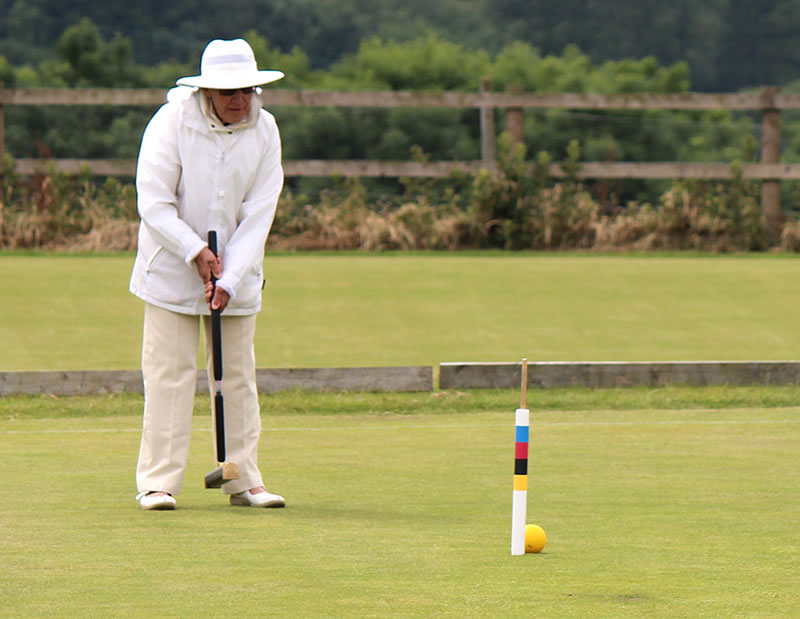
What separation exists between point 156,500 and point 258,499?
1.16 feet

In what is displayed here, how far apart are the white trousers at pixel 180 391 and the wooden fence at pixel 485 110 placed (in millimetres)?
9990

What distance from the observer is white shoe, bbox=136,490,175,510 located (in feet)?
17.3

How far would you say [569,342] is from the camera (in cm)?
1127

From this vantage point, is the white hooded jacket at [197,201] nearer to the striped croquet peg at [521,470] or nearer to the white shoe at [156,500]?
the white shoe at [156,500]

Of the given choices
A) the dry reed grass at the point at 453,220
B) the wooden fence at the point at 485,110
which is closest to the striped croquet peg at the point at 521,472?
the dry reed grass at the point at 453,220

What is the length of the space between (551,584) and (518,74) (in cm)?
2354

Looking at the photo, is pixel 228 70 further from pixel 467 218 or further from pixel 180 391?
pixel 467 218

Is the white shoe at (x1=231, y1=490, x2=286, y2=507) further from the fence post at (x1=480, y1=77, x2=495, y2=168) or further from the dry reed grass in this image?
the fence post at (x1=480, y1=77, x2=495, y2=168)

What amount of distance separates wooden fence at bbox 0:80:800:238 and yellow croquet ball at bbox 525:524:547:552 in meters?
11.2

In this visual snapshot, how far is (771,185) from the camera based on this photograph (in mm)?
16312

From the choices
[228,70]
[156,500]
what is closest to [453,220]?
[228,70]

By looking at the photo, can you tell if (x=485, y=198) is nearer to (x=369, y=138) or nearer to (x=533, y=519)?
(x=369, y=138)

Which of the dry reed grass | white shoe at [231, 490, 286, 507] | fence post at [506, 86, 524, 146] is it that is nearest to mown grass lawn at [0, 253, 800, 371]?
the dry reed grass

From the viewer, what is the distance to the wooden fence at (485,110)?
15789mm
